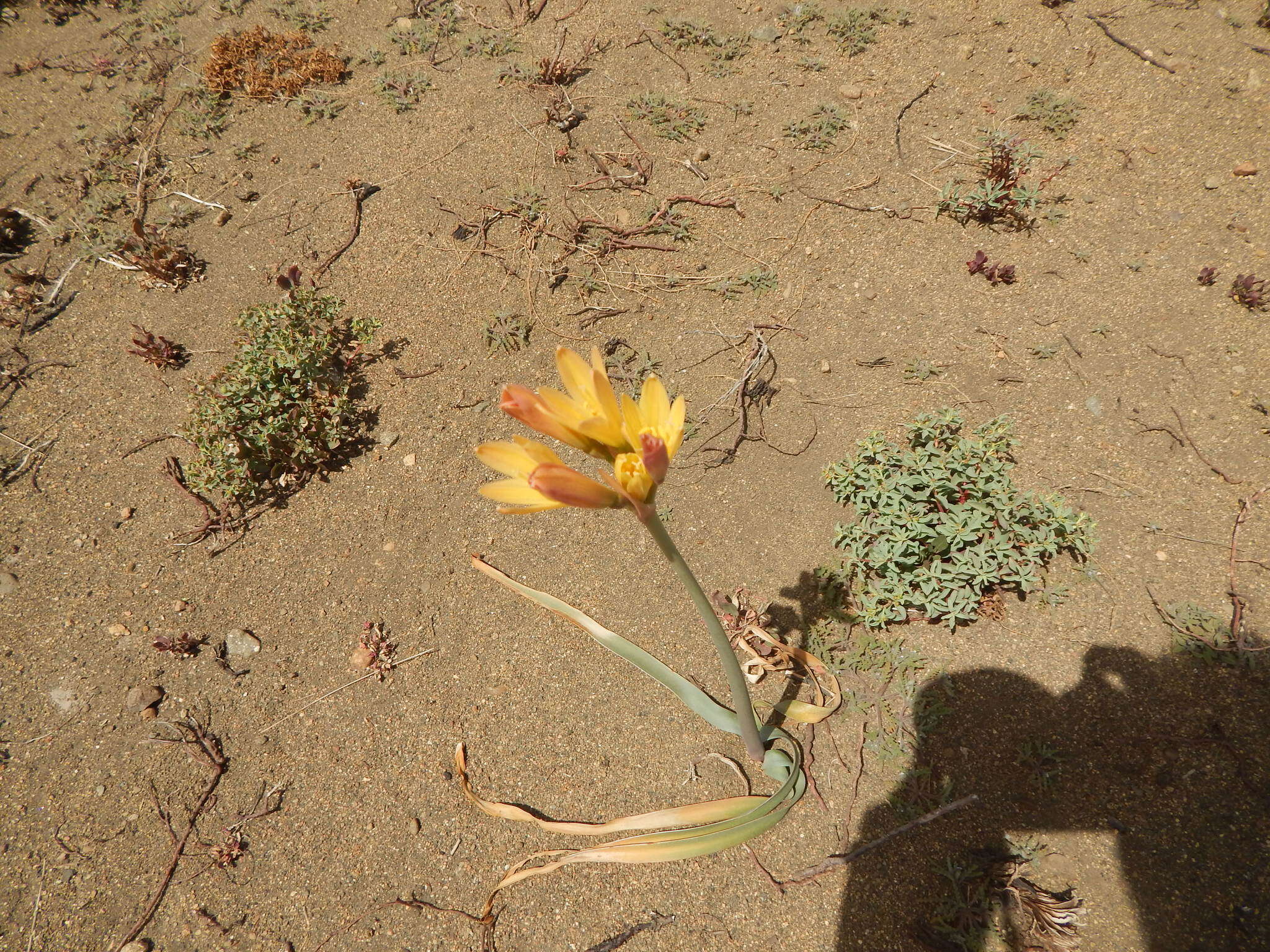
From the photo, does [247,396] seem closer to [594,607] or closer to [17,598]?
[17,598]

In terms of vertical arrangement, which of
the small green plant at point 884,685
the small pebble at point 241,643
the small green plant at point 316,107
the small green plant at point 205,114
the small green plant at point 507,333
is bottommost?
the small green plant at point 884,685

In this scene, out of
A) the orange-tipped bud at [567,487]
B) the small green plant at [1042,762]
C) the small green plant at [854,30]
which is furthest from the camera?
the small green plant at [854,30]

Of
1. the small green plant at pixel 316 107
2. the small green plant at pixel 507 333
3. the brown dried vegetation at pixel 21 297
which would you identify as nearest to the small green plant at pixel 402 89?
the small green plant at pixel 316 107

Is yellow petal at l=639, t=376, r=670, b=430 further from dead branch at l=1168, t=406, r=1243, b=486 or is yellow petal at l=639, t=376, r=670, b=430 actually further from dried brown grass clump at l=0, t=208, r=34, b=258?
dried brown grass clump at l=0, t=208, r=34, b=258

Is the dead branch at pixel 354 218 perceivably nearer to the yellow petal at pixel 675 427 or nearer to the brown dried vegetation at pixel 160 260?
the brown dried vegetation at pixel 160 260

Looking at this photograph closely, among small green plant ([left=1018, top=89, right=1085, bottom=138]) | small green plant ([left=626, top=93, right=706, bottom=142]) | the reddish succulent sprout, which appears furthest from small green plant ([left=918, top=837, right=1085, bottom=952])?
small green plant ([left=626, top=93, right=706, bottom=142])

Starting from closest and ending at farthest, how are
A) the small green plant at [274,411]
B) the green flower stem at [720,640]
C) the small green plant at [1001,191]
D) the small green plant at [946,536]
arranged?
the green flower stem at [720,640]
the small green plant at [946,536]
the small green plant at [274,411]
the small green plant at [1001,191]

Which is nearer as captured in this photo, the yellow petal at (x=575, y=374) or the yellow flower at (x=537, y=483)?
the yellow flower at (x=537, y=483)
